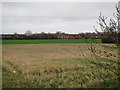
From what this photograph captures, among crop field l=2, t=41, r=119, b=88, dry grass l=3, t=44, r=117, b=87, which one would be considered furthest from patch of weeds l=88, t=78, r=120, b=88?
dry grass l=3, t=44, r=117, b=87

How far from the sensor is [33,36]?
171 ft

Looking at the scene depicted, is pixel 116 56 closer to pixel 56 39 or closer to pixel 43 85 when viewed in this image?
pixel 43 85

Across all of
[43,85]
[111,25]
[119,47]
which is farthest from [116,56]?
[43,85]

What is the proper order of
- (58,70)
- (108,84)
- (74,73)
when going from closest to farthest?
1. (108,84)
2. (74,73)
3. (58,70)

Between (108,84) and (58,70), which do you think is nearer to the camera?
(108,84)

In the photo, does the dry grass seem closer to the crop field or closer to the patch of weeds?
the crop field


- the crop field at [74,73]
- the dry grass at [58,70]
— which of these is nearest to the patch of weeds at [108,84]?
the crop field at [74,73]

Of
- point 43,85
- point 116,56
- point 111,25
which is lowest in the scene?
point 43,85

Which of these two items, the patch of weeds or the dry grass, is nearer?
the patch of weeds

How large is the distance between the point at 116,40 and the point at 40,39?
4908 centimetres

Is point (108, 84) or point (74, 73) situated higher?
point (108, 84)

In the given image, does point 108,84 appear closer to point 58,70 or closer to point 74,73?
point 74,73

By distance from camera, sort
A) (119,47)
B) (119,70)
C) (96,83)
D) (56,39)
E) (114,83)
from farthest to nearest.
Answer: (56,39)
(96,83)
(114,83)
(119,70)
(119,47)

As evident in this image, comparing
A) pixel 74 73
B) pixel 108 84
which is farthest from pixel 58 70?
pixel 108 84
